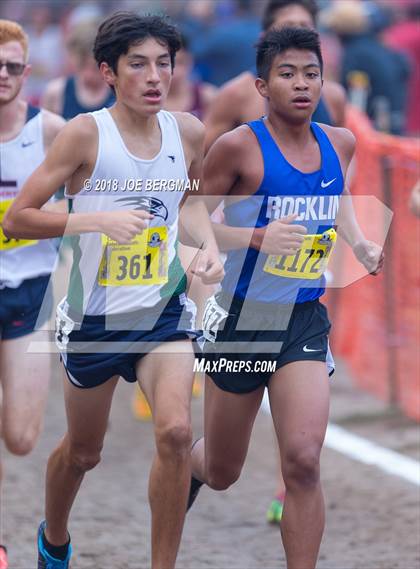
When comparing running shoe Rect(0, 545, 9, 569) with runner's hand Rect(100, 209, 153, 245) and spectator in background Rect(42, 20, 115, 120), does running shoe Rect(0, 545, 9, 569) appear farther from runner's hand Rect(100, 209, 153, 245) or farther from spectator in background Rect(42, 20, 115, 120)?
spectator in background Rect(42, 20, 115, 120)

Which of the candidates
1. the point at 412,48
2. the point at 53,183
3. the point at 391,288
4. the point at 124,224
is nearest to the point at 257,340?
the point at 124,224

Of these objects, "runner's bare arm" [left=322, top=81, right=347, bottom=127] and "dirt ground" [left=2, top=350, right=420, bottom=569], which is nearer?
"dirt ground" [left=2, top=350, right=420, bottom=569]

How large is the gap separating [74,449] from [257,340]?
825mm

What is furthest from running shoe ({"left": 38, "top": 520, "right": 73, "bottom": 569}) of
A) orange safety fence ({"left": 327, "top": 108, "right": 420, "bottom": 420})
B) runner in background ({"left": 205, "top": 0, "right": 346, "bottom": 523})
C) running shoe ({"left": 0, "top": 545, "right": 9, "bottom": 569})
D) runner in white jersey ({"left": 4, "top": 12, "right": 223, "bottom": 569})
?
orange safety fence ({"left": 327, "top": 108, "right": 420, "bottom": 420})

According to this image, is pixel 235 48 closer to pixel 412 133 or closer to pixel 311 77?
pixel 412 133

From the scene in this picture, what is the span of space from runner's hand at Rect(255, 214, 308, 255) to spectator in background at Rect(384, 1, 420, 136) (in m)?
8.92

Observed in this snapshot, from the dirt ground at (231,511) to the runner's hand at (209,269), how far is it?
61.5 inches

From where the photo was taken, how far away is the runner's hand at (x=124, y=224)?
455cm

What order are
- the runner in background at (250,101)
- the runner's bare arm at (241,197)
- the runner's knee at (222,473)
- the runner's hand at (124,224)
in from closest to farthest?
the runner's hand at (124,224), the runner's bare arm at (241,197), the runner's knee at (222,473), the runner in background at (250,101)

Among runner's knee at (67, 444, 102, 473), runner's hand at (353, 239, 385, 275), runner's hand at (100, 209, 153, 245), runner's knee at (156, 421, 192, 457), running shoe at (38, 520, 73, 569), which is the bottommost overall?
running shoe at (38, 520, 73, 569)

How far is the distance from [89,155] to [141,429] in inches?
149

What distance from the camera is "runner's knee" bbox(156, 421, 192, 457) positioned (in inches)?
181

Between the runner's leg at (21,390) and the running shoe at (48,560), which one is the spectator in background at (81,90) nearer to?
the runner's leg at (21,390)

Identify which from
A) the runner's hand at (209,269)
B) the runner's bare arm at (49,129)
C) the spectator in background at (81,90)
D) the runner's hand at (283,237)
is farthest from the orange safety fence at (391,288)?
the runner's hand at (209,269)
